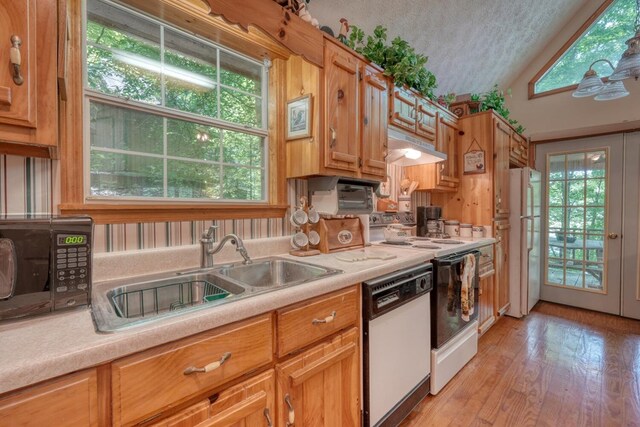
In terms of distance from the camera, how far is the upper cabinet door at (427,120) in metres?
2.48

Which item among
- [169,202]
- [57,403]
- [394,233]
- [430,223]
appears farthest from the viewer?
[430,223]

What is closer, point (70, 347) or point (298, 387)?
point (70, 347)

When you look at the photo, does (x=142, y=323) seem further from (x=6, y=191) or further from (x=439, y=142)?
(x=439, y=142)

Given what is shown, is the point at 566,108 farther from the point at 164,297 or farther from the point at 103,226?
the point at 103,226

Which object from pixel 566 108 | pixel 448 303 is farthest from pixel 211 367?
pixel 566 108

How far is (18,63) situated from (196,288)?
95cm

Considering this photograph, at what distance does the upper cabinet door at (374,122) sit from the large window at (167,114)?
651mm

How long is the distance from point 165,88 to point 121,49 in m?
0.22

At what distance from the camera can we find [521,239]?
3.22m

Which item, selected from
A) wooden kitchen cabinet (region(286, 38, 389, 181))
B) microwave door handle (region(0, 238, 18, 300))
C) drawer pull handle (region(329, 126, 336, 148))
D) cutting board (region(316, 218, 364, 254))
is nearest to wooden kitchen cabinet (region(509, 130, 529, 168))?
wooden kitchen cabinet (region(286, 38, 389, 181))

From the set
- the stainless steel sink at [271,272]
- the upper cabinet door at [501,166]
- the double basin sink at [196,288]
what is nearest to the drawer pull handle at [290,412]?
the double basin sink at [196,288]

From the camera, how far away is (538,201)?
3594mm

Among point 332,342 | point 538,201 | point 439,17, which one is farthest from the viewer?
point 538,201

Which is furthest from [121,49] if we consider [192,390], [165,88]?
[192,390]
